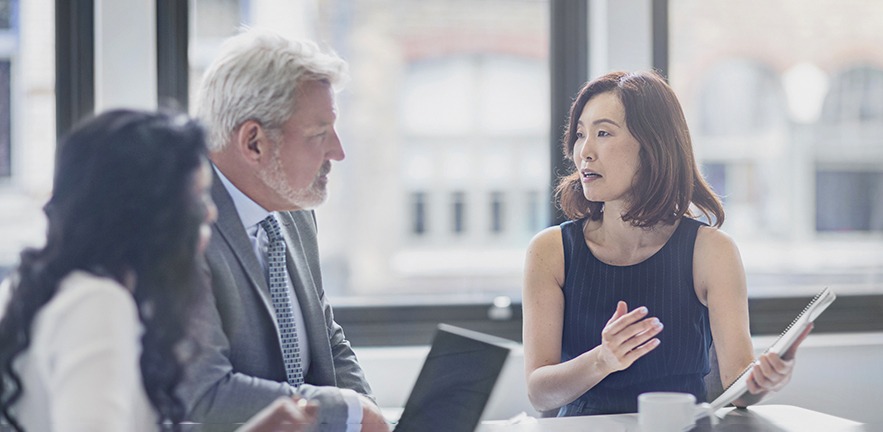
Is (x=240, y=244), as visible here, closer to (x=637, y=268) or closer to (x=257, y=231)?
(x=257, y=231)

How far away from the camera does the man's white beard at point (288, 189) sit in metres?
1.86

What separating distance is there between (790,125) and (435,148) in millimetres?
1330

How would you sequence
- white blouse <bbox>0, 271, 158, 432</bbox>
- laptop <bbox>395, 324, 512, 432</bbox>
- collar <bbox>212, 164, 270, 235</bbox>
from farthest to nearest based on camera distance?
1. collar <bbox>212, 164, 270, 235</bbox>
2. laptop <bbox>395, 324, 512, 432</bbox>
3. white blouse <bbox>0, 271, 158, 432</bbox>

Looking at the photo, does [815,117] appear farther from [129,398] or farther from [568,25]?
[129,398]

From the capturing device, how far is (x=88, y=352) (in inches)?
35.2

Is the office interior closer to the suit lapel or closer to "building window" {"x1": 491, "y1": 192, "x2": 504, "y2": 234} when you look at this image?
"building window" {"x1": 491, "y1": 192, "x2": 504, "y2": 234}

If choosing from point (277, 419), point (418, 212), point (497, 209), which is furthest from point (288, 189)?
point (497, 209)

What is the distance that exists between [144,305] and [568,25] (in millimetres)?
2404

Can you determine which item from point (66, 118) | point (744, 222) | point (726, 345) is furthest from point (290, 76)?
point (744, 222)

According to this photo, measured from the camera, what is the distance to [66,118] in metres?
2.88

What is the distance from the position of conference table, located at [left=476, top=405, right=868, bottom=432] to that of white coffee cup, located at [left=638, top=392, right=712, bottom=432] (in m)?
0.07

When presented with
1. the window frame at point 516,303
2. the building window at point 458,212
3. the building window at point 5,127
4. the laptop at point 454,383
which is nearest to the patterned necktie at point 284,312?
the laptop at point 454,383

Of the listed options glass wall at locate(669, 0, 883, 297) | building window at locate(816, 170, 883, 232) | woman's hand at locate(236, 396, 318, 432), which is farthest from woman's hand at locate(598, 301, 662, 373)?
building window at locate(816, 170, 883, 232)

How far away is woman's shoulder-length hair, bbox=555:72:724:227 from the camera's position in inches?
83.8
